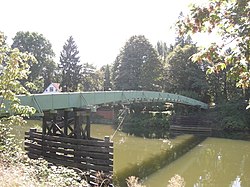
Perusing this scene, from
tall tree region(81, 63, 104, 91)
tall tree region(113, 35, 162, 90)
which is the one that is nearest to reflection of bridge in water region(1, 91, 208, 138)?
tall tree region(113, 35, 162, 90)

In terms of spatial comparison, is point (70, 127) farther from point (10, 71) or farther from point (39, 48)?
point (39, 48)

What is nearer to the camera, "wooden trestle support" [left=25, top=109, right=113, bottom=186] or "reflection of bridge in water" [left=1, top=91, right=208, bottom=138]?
"wooden trestle support" [left=25, top=109, right=113, bottom=186]

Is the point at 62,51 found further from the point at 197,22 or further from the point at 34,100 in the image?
the point at 197,22

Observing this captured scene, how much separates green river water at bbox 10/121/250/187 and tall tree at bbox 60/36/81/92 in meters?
15.1

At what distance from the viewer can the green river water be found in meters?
12.1

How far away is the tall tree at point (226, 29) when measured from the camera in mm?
2863

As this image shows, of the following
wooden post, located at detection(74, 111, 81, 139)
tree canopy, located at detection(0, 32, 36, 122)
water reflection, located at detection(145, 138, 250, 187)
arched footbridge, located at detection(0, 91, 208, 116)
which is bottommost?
water reflection, located at detection(145, 138, 250, 187)

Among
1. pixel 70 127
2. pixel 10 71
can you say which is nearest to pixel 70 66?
pixel 70 127

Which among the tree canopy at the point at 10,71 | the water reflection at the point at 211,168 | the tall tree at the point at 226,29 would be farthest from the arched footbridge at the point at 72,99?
the tall tree at the point at 226,29

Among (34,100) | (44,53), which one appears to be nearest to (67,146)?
(34,100)

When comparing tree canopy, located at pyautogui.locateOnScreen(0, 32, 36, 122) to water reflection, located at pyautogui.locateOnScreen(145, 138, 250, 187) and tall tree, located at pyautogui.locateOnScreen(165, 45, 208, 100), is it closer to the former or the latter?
water reflection, located at pyautogui.locateOnScreen(145, 138, 250, 187)

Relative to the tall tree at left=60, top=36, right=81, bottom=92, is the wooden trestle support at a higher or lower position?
lower

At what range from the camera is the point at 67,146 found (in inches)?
378

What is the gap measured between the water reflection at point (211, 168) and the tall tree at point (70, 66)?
21187mm
